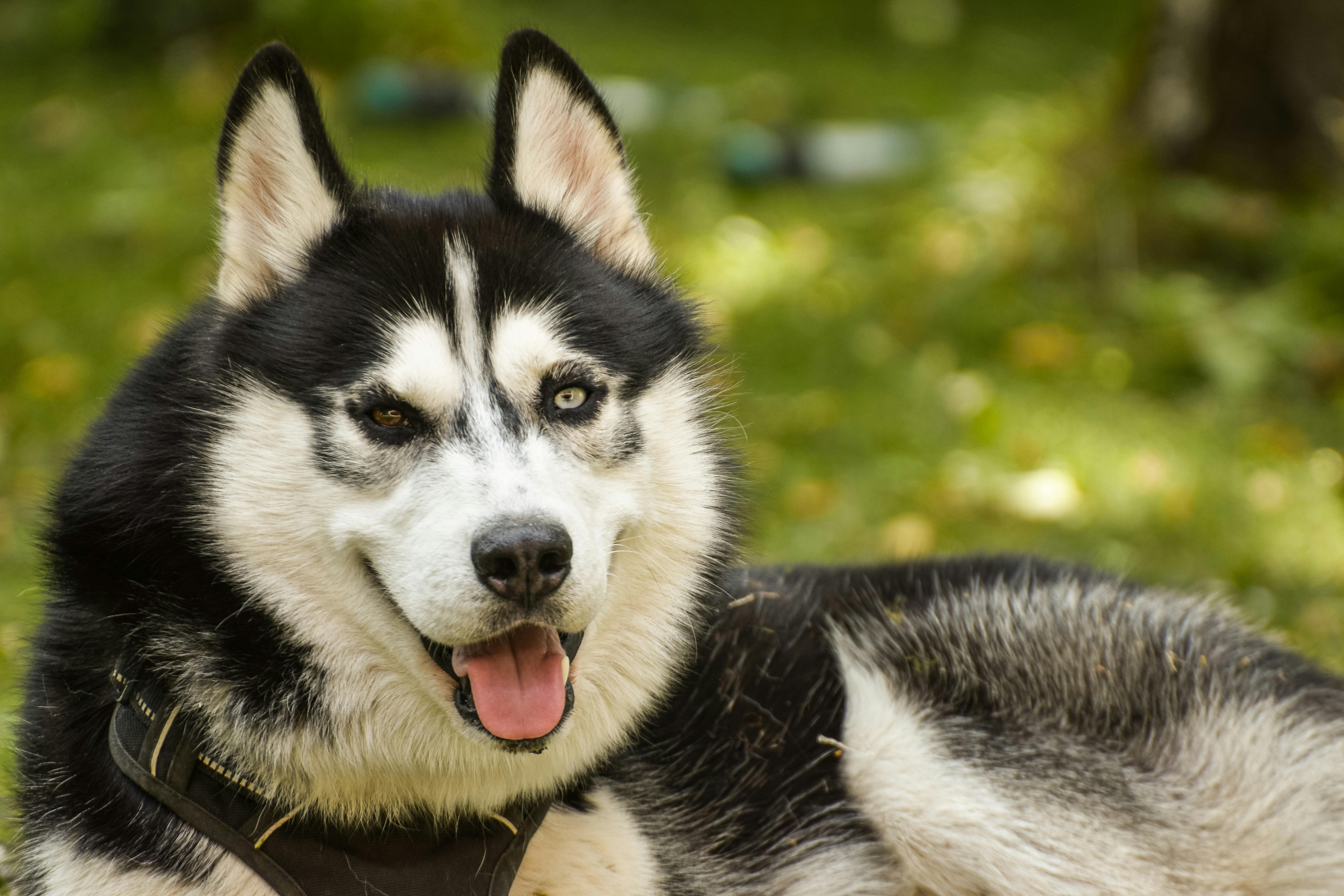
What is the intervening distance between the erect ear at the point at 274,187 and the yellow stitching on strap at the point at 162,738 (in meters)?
0.82

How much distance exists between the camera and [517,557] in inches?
83.1

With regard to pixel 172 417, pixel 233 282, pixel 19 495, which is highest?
pixel 233 282

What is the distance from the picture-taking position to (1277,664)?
3.10 meters

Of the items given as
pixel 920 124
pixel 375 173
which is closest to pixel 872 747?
pixel 375 173

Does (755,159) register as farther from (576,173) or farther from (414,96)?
(576,173)

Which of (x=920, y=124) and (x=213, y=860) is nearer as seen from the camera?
(x=213, y=860)

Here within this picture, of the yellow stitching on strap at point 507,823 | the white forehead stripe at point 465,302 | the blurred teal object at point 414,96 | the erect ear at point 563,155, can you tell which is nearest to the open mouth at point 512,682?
the yellow stitching on strap at point 507,823

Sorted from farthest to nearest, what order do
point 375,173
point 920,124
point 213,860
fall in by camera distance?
point 920,124
point 375,173
point 213,860

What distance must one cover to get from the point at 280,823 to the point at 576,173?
153cm

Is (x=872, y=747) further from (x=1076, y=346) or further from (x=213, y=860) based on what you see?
(x=1076, y=346)

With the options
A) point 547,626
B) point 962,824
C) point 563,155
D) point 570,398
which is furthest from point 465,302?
point 962,824

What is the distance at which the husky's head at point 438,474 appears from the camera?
7.35 feet

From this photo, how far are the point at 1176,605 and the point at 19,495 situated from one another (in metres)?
4.37

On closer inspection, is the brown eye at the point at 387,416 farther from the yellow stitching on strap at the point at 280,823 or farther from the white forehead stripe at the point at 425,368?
the yellow stitching on strap at the point at 280,823
